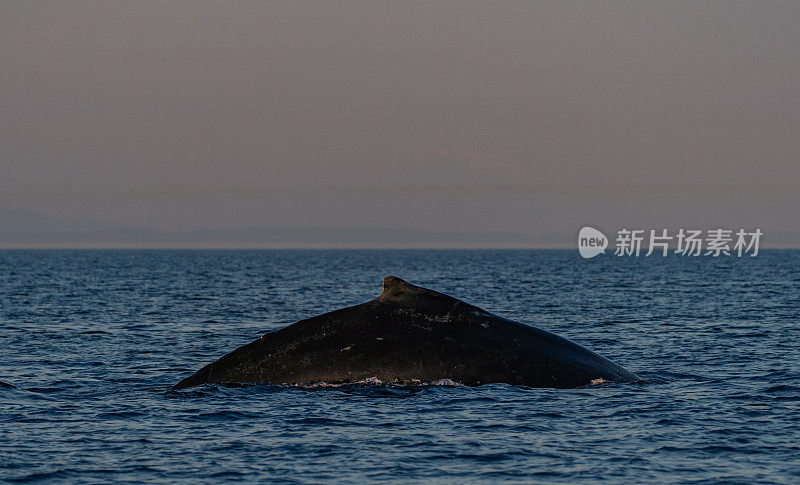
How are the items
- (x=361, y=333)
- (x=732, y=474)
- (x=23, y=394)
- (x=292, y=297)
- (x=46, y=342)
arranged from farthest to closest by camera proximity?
(x=292, y=297)
(x=46, y=342)
(x=23, y=394)
(x=361, y=333)
(x=732, y=474)

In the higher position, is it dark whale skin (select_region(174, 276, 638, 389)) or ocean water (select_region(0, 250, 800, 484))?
dark whale skin (select_region(174, 276, 638, 389))

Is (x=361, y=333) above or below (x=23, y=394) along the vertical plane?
above

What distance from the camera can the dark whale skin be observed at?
14062 millimetres

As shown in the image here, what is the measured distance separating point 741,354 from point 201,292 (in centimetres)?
4131

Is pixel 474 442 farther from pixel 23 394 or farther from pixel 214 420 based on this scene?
pixel 23 394

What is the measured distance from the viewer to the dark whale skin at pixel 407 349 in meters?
14.1

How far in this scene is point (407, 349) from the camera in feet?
46.1

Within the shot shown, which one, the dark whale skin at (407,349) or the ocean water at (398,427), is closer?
the ocean water at (398,427)

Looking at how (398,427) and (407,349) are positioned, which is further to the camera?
(407,349)

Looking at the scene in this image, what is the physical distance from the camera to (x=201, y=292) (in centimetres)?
6028

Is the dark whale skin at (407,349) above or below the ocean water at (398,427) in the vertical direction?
above

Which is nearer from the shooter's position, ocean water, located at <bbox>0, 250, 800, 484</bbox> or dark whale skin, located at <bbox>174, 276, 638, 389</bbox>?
ocean water, located at <bbox>0, 250, 800, 484</bbox>

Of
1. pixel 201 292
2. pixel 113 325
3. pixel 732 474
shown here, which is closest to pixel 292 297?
pixel 201 292

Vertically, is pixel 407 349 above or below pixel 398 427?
above
